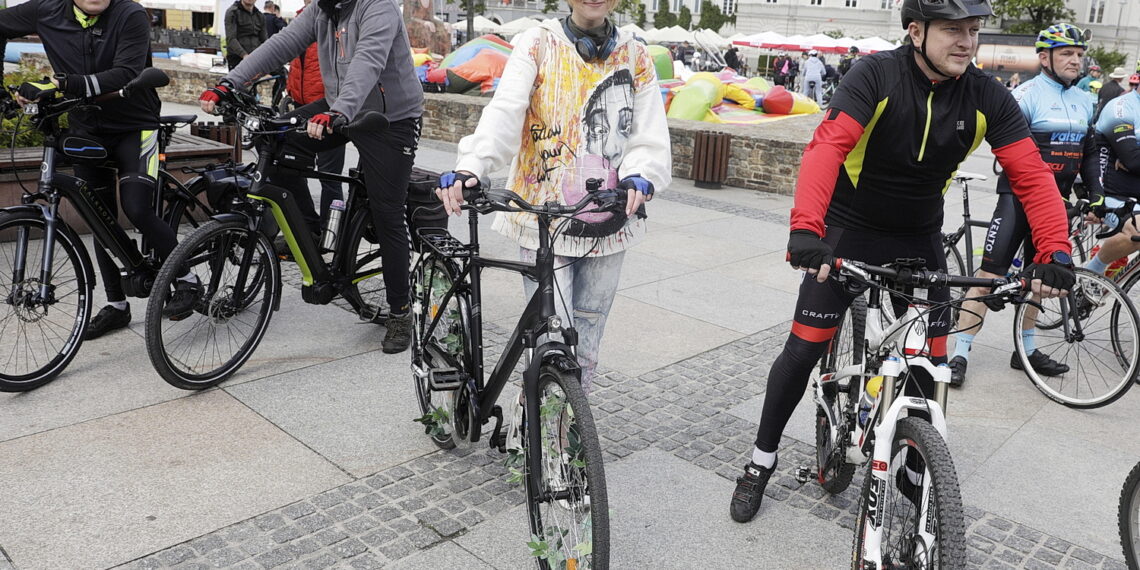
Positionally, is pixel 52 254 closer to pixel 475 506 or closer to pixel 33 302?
pixel 33 302

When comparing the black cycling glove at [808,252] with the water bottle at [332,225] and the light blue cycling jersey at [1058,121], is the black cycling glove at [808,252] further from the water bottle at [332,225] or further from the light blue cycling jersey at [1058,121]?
the light blue cycling jersey at [1058,121]

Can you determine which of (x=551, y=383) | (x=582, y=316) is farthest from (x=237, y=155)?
(x=551, y=383)

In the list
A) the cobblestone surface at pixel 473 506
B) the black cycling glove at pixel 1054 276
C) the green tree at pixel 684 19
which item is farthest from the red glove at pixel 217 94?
the green tree at pixel 684 19

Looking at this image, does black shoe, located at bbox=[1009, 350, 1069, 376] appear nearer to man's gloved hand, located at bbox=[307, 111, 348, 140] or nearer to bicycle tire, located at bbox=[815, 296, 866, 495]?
bicycle tire, located at bbox=[815, 296, 866, 495]

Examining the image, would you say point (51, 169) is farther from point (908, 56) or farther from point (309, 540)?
point (908, 56)

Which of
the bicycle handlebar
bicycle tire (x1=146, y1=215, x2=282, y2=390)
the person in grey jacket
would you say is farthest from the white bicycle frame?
bicycle tire (x1=146, y1=215, x2=282, y2=390)

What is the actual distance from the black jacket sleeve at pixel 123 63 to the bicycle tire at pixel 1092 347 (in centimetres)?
470

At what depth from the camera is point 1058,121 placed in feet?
17.1

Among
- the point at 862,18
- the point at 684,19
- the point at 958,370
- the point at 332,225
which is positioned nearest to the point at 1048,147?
the point at 958,370

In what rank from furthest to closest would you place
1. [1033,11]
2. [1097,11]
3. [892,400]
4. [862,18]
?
[862,18]
[1097,11]
[1033,11]
[892,400]

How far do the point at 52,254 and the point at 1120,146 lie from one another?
5753 millimetres

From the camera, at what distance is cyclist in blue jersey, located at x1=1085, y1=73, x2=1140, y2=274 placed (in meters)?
5.52

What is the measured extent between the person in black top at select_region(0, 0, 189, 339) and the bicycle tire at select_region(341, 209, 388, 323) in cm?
89

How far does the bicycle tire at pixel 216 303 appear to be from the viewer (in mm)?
4137
